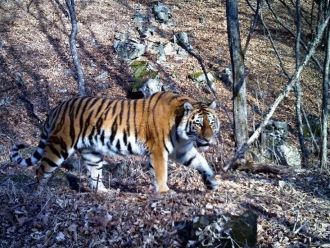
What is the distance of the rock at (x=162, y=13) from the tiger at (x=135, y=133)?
12.2 m

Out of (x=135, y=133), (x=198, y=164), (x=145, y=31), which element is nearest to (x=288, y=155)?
(x=198, y=164)

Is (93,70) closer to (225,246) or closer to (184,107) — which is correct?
(184,107)

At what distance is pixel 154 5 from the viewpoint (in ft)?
62.7

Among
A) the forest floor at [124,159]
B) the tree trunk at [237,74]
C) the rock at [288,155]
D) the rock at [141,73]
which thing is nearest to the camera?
the forest floor at [124,159]

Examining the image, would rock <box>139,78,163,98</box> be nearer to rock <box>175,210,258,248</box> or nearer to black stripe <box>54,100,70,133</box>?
black stripe <box>54,100,70,133</box>

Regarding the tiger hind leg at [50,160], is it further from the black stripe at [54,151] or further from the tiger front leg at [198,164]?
the tiger front leg at [198,164]

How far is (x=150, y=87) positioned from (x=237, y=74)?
5054 mm

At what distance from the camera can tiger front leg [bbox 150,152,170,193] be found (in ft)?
19.3

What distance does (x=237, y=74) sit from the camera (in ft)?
27.9

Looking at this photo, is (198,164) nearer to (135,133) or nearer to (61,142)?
(135,133)

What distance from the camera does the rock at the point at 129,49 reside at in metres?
15.6

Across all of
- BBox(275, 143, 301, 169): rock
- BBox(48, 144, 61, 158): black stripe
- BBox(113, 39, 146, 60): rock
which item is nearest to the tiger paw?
BBox(48, 144, 61, 158): black stripe

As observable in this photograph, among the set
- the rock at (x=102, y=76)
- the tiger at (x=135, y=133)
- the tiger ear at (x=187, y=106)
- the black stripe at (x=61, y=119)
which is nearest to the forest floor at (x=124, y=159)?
the rock at (x=102, y=76)

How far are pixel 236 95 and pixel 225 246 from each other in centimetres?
438
